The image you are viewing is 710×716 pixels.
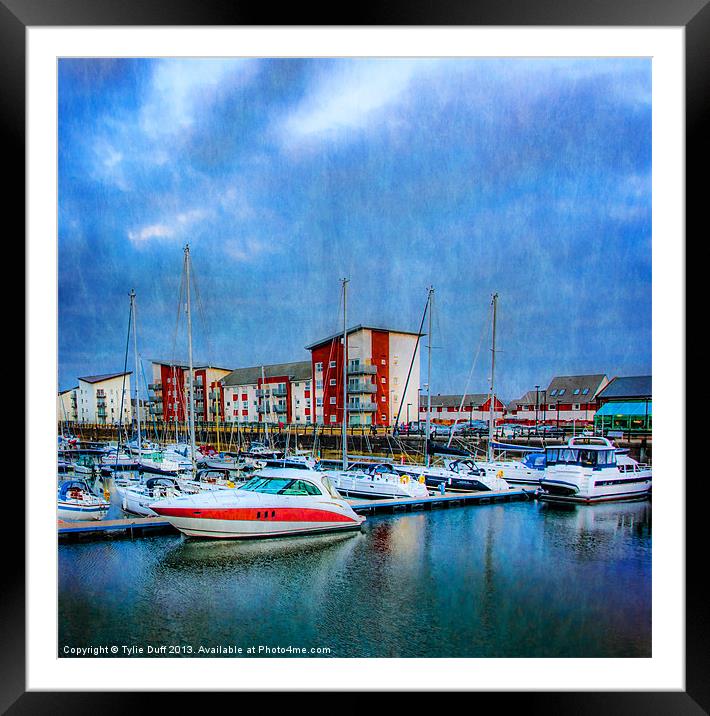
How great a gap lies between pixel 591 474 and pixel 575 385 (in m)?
0.96

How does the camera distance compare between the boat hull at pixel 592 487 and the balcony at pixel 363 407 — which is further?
the balcony at pixel 363 407

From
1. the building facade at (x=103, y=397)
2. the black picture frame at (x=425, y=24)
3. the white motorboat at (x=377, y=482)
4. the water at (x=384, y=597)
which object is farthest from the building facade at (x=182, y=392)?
the black picture frame at (x=425, y=24)

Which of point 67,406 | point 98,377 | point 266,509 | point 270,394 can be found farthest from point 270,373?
point 67,406

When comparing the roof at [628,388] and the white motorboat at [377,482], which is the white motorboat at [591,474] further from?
the white motorboat at [377,482]

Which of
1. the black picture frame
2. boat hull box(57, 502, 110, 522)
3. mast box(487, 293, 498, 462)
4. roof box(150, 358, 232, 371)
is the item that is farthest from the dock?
roof box(150, 358, 232, 371)

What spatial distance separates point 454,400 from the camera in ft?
13.4

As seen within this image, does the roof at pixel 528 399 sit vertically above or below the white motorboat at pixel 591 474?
above

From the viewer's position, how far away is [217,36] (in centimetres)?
313

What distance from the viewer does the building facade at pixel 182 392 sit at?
4.06 m

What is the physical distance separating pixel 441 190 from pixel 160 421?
3.07m

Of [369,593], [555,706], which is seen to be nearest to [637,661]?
[555,706]

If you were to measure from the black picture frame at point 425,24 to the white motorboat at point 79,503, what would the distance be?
62 cm

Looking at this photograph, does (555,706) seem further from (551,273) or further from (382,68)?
(382,68)

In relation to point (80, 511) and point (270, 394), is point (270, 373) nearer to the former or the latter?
point (270, 394)
